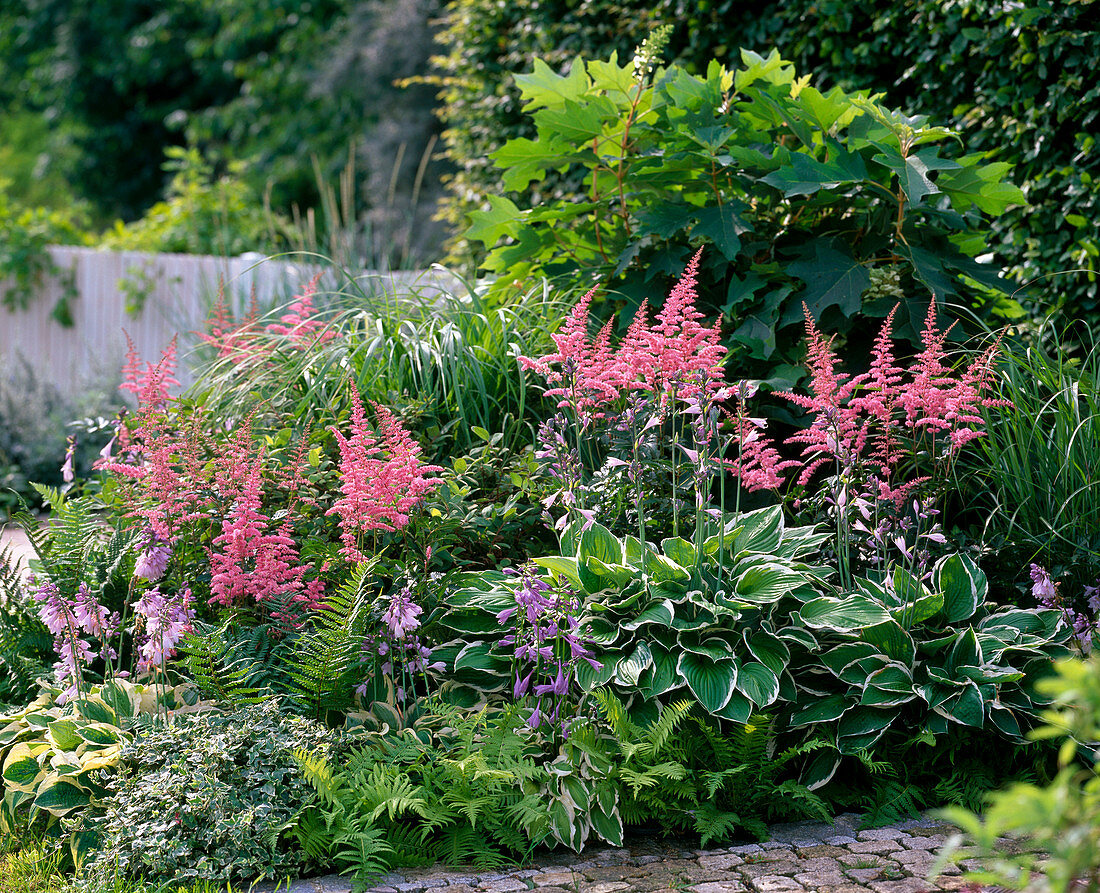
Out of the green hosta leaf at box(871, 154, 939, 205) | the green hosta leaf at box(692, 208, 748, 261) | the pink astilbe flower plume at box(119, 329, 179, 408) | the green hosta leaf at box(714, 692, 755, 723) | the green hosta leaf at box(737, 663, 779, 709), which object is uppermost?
the green hosta leaf at box(871, 154, 939, 205)

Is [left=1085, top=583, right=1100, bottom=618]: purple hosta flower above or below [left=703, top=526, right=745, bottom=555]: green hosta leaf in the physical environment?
below

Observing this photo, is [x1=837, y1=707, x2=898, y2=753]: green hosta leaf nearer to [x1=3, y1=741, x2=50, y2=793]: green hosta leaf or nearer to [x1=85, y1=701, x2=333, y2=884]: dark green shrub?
[x1=85, y1=701, x2=333, y2=884]: dark green shrub

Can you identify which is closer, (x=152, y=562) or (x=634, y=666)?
(x=634, y=666)

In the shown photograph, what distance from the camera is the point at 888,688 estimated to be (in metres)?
2.59

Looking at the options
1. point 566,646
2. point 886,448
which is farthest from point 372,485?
point 886,448

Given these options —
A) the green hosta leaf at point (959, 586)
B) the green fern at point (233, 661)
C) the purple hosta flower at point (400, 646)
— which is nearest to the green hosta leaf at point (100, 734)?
the green fern at point (233, 661)

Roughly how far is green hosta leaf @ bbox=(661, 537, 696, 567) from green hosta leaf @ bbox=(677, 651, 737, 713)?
0.94 feet

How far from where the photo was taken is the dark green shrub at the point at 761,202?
12.0 ft

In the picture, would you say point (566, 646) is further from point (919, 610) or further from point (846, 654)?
point (919, 610)

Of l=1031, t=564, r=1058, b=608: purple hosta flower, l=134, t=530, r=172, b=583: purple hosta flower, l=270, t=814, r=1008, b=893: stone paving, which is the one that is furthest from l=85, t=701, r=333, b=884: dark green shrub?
l=1031, t=564, r=1058, b=608: purple hosta flower

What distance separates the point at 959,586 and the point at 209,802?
81.3 inches

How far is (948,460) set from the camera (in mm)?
3059

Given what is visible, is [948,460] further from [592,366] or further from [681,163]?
[681,163]

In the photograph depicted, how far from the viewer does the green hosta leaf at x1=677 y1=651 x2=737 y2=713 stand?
8.31ft
